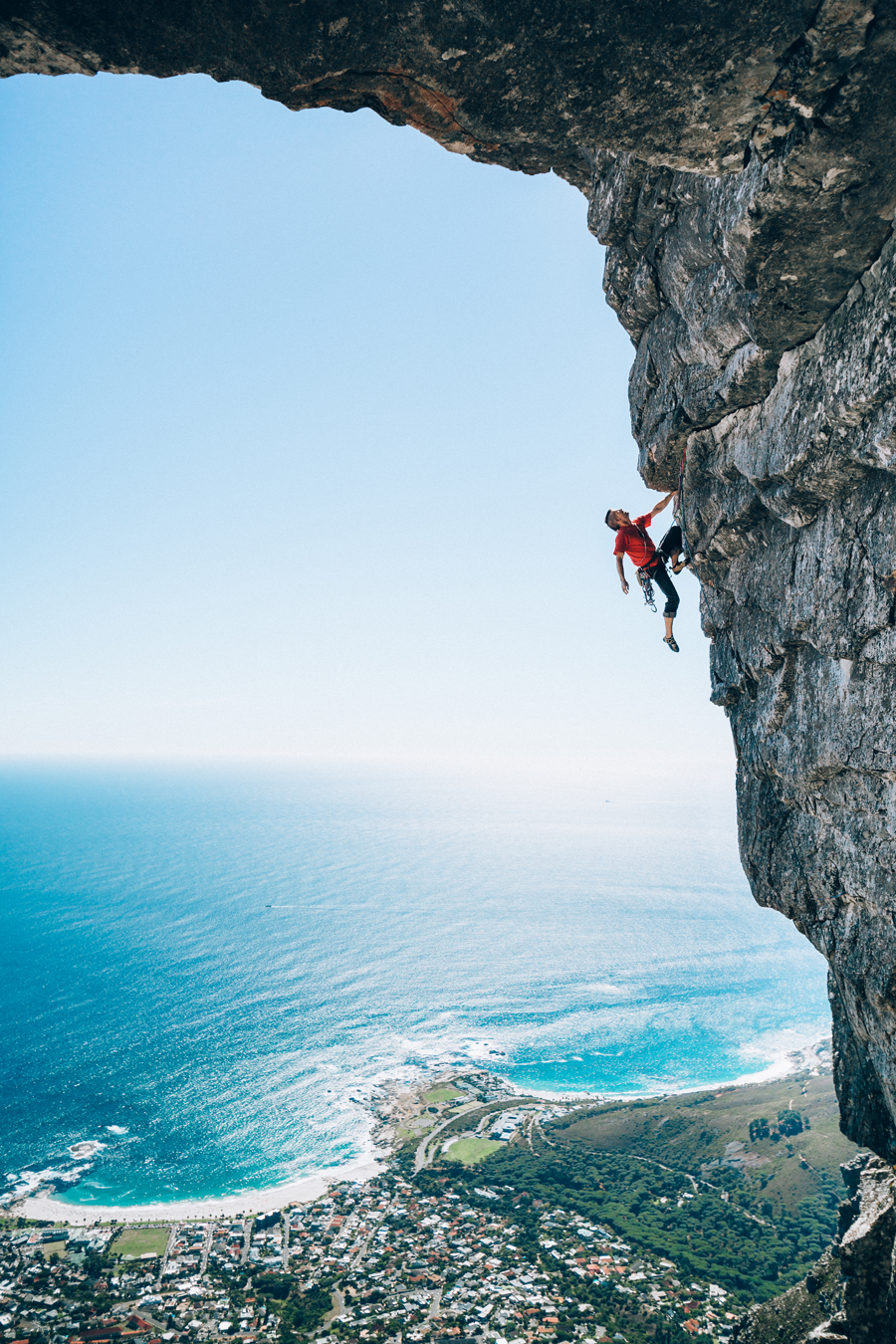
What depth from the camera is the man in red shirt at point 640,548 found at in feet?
42.3

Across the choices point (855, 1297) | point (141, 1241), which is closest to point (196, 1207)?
point (141, 1241)

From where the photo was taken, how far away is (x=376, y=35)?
10.7 feet

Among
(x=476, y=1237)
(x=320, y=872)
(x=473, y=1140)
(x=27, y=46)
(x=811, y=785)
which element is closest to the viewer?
(x=27, y=46)

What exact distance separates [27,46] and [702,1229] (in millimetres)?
51948

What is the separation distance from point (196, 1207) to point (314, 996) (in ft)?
109

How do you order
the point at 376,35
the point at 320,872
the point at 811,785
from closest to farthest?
1. the point at 376,35
2. the point at 811,785
3. the point at 320,872

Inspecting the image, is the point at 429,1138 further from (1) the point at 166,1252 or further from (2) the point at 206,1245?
(1) the point at 166,1252

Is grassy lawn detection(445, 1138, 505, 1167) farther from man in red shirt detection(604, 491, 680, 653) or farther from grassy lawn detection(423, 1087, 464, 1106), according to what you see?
man in red shirt detection(604, 491, 680, 653)

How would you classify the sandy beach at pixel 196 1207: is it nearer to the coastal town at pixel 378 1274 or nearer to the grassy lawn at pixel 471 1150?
the coastal town at pixel 378 1274

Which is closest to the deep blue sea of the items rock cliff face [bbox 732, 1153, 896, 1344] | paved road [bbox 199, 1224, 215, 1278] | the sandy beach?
the sandy beach

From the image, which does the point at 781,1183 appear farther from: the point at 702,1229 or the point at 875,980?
the point at 875,980

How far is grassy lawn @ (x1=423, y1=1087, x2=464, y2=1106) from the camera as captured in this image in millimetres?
51662

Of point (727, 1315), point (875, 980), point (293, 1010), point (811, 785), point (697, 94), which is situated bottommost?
point (293, 1010)

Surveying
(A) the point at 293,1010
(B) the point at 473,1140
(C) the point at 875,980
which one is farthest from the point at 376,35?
(A) the point at 293,1010
